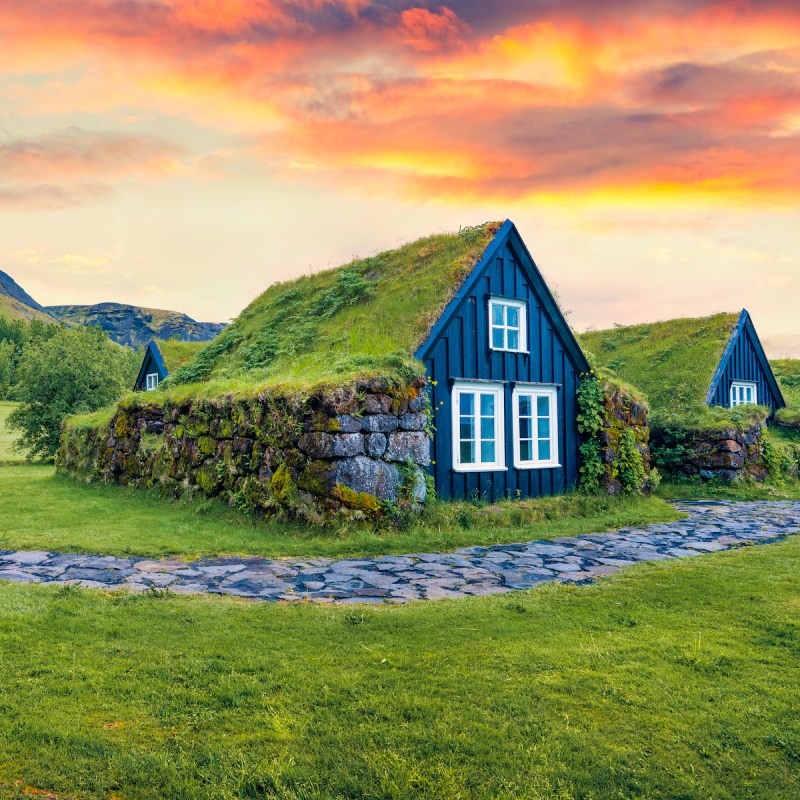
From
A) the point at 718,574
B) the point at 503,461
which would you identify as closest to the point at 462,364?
the point at 503,461

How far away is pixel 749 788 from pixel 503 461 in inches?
442

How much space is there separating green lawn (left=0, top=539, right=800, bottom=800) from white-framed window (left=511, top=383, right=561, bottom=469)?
8.38 meters

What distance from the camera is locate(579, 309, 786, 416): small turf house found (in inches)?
1019

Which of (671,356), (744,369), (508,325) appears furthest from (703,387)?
(508,325)

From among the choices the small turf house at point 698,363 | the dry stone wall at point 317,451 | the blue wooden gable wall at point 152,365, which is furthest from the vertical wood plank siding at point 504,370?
the blue wooden gable wall at point 152,365

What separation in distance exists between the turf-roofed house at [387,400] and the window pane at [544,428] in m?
0.04

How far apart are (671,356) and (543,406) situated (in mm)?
14189

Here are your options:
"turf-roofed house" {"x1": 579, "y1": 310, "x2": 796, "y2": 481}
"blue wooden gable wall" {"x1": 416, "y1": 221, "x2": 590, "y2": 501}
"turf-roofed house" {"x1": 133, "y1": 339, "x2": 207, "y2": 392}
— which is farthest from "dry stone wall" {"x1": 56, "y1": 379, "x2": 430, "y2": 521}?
"turf-roofed house" {"x1": 133, "y1": 339, "x2": 207, "y2": 392}

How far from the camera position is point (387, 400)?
12203mm

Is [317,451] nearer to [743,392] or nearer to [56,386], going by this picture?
[743,392]

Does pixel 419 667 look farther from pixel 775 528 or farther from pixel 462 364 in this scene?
pixel 775 528

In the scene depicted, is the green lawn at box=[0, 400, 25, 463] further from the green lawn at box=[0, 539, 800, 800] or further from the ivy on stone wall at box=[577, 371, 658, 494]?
the green lawn at box=[0, 539, 800, 800]

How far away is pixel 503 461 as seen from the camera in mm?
15031

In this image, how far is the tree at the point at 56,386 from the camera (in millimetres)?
36156
